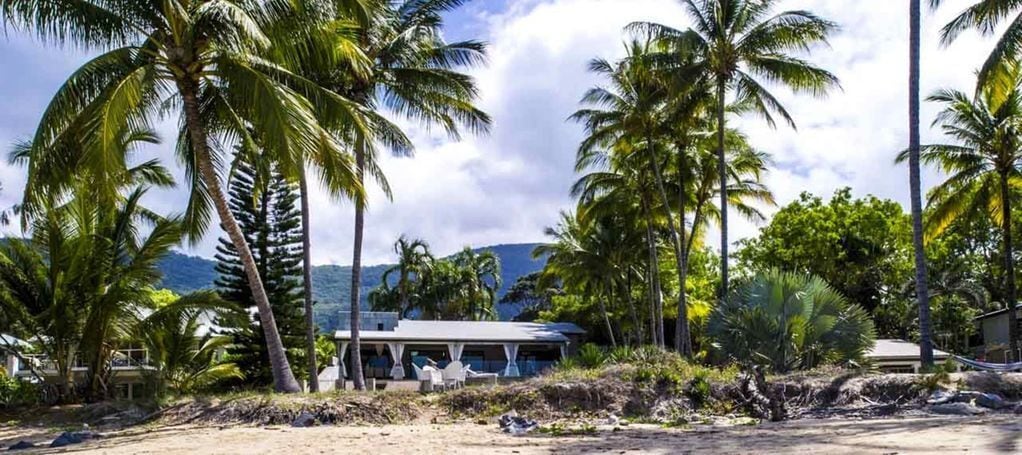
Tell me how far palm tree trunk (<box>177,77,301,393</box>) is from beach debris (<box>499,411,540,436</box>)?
3894 millimetres

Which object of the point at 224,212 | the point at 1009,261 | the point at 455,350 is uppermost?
the point at 224,212

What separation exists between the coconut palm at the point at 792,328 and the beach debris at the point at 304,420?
7691 millimetres

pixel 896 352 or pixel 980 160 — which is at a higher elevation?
pixel 980 160

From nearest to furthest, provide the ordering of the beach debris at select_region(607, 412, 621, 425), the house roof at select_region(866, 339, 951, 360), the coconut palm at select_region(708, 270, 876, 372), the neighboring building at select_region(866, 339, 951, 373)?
the beach debris at select_region(607, 412, 621, 425), the coconut palm at select_region(708, 270, 876, 372), the house roof at select_region(866, 339, 951, 360), the neighboring building at select_region(866, 339, 951, 373)

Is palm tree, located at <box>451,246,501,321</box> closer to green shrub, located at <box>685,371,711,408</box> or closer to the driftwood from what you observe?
green shrub, located at <box>685,371,711,408</box>

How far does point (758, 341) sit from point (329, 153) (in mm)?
8428

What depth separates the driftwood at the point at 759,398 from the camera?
12498 mm

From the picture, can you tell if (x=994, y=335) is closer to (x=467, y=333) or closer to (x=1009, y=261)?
(x=1009, y=261)

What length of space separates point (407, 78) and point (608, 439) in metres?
10.2

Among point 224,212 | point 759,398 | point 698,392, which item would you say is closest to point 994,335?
point 698,392

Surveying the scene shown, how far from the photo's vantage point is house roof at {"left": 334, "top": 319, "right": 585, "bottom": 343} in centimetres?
3028

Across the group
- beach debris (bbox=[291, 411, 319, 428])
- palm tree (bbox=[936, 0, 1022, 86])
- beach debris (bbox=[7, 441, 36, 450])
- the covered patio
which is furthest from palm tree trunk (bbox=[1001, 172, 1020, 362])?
beach debris (bbox=[7, 441, 36, 450])

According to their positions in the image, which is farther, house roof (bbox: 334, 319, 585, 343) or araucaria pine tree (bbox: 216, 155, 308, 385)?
house roof (bbox: 334, 319, 585, 343)

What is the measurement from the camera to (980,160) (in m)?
22.8
